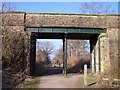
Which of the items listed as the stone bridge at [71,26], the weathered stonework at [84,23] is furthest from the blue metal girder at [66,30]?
the weathered stonework at [84,23]

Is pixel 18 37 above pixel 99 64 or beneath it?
above

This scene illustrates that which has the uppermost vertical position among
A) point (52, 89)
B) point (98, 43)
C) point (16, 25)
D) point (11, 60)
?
point (16, 25)

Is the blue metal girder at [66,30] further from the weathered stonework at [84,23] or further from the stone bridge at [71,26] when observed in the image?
the weathered stonework at [84,23]

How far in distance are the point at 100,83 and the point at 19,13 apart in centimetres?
1186

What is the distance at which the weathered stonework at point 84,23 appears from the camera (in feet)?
81.2

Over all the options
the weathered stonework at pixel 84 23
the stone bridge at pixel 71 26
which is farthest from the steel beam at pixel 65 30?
the weathered stonework at pixel 84 23

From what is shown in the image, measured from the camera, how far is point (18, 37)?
24.2 m

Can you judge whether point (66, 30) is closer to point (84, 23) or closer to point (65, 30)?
point (65, 30)

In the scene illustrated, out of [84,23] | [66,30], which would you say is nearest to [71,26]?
[66,30]

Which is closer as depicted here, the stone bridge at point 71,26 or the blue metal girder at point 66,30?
the stone bridge at point 71,26

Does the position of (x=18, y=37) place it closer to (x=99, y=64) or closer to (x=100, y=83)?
(x=99, y=64)

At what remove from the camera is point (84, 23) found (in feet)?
Answer: 83.7

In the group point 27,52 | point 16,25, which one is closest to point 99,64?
point 27,52

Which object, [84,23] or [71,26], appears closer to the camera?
[71,26]
